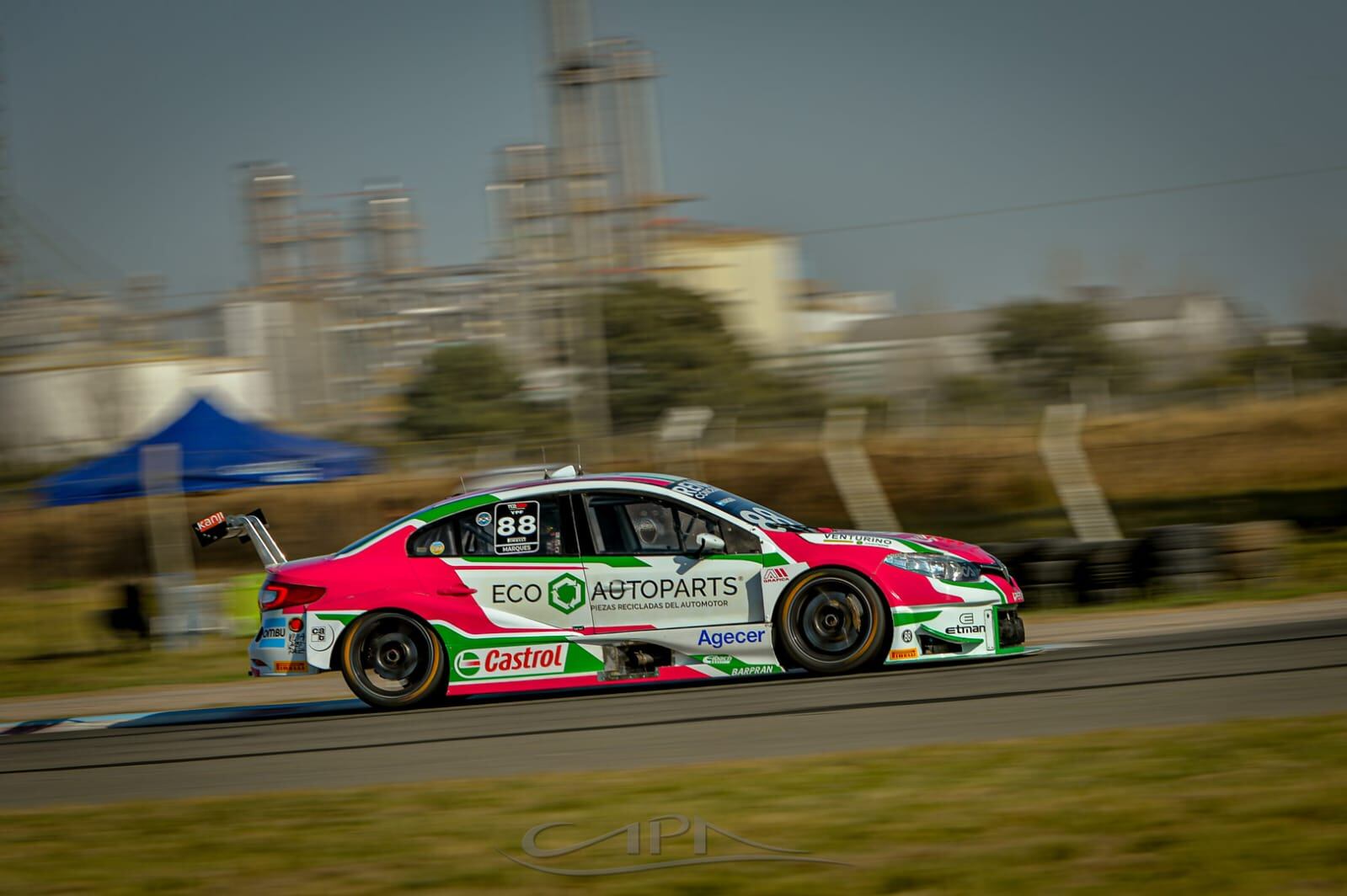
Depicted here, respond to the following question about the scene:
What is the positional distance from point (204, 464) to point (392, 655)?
1144 centimetres

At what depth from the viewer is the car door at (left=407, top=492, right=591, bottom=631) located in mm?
8930

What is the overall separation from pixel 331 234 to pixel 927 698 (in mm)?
94750

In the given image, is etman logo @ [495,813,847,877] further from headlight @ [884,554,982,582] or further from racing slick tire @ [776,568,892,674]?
headlight @ [884,554,982,582]

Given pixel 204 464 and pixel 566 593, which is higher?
pixel 204 464

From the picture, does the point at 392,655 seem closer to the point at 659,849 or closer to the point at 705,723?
the point at 705,723

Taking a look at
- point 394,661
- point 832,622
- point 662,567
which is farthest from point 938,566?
point 394,661

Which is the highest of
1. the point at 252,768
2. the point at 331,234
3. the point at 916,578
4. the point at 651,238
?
the point at 331,234

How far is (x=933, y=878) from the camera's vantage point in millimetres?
4230

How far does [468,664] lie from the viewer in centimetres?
895

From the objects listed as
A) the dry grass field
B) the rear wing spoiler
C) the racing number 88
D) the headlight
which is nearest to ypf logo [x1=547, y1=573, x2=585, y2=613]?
the racing number 88

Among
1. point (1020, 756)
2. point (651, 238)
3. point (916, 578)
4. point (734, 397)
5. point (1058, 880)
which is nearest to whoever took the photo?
point (1058, 880)

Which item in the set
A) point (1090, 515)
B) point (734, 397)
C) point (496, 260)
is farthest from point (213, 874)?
point (496, 260)

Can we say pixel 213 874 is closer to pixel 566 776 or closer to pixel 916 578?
pixel 566 776

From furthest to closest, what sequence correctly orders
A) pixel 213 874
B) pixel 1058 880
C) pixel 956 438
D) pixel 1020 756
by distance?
pixel 956 438, pixel 1020 756, pixel 213 874, pixel 1058 880
